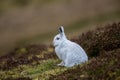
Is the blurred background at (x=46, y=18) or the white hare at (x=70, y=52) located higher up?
the blurred background at (x=46, y=18)

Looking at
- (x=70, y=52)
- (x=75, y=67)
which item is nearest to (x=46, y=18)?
(x=70, y=52)

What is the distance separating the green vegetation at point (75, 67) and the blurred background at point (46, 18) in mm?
27973

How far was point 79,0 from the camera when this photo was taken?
74.8m

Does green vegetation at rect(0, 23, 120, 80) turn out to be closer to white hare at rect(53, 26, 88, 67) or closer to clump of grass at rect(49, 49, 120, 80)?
clump of grass at rect(49, 49, 120, 80)

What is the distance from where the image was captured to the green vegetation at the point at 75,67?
20.5m

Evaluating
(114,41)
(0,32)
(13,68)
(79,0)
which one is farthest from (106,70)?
(79,0)

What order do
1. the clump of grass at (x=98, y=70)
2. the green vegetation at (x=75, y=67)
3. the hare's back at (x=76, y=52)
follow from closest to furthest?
the clump of grass at (x=98, y=70)
the green vegetation at (x=75, y=67)
the hare's back at (x=76, y=52)

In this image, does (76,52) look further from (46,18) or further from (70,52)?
(46,18)

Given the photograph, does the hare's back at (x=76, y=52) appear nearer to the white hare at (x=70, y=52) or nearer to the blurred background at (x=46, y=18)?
the white hare at (x=70, y=52)

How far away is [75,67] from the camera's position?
22141mm

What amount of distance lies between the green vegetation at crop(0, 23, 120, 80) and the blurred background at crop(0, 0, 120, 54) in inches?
1101

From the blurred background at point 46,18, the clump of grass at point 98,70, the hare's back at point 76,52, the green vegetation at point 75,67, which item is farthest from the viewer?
the blurred background at point 46,18

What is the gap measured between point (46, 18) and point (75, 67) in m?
47.7

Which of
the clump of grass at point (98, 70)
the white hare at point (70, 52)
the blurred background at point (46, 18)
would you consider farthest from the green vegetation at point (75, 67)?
the blurred background at point (46, 18)
